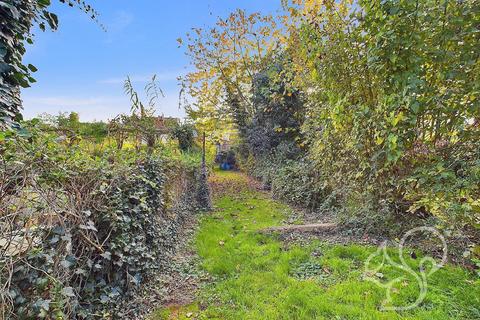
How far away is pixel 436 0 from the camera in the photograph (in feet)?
9.39

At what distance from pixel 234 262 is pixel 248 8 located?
1211 cm

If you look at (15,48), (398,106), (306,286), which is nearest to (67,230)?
(15,48)

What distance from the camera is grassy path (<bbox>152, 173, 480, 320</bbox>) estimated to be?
258 cm

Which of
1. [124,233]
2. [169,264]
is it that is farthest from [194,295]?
[124,233]

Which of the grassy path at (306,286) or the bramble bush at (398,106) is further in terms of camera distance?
the bramble bush at (398,106)

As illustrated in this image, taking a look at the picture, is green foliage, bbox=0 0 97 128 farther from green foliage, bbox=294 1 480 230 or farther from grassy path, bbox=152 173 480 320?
green foliage, bbox=294 1 480 230

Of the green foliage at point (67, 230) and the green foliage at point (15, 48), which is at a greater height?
the green foliage at point (15, 48)

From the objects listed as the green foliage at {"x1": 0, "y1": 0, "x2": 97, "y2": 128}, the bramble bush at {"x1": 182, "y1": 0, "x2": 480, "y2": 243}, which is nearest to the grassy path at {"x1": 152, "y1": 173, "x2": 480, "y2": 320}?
the bramble bush at {"x1": 182, "y1": 0, "x2": 480, "y2": 243}

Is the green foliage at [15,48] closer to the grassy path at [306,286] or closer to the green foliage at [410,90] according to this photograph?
the grassy path at [306,286]

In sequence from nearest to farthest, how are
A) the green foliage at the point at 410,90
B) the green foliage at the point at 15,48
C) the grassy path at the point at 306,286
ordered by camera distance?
the green foliage at the point at 15,48, the grassy path at the point at 306,286, the green foliage at the point at 410,90

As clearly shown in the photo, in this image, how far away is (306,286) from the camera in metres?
3.10

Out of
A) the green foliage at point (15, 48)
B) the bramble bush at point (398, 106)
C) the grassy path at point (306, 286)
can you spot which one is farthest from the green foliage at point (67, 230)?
the bramble bush at point (398, 106)

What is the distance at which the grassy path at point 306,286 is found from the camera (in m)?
2.58

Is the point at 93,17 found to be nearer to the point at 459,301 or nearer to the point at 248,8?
the point at 459,301
